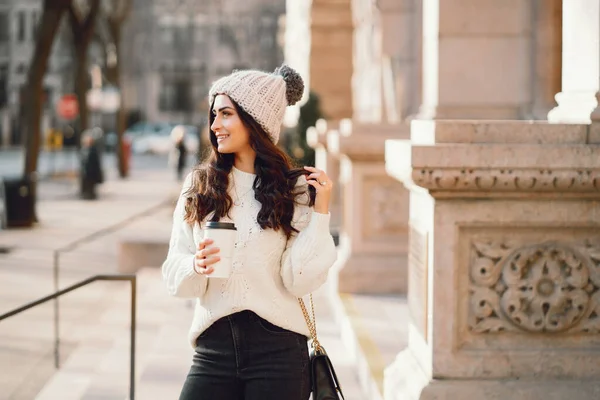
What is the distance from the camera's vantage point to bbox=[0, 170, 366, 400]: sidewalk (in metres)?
7.88

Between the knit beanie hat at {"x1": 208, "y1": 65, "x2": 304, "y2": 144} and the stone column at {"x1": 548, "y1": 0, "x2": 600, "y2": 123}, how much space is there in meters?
1.65

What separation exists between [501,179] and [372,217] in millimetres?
5824

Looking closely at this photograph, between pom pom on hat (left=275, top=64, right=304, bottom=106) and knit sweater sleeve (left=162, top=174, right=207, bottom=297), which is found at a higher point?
pom pom on hat (left=275, top=64, right=304, bottom=106)

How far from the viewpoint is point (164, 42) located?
85812 mm

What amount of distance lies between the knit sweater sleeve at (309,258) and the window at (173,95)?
82662mm

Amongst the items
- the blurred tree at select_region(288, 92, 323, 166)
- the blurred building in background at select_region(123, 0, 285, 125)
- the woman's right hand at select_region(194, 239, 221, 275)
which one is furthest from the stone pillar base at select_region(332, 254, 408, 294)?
the blurred building in background at select_region(123, 0, 285, 125)

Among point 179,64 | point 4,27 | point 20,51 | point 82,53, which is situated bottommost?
point 82,53

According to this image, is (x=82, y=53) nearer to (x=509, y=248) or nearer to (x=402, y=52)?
(x=402, y=52)

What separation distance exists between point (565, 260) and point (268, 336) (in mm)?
1626

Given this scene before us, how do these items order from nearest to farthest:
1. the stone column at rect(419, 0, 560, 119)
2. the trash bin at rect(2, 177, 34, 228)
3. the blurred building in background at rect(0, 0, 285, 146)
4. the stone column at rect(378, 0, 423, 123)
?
the stone column at rect(419, 0, 560, 119) → the stone column at rect(378, 0, 423, 123) → the trash bin at rect(2, 177, 34, 228) → the blurred building in background at rect(0, 0, 285, 146)

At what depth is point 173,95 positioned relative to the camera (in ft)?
282

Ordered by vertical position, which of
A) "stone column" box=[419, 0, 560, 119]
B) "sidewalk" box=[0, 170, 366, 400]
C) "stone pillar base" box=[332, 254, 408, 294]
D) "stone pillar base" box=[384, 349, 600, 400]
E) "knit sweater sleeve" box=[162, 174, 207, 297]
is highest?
"stone column" box=[419, 0, 560, 119]

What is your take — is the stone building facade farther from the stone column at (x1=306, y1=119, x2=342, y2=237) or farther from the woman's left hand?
the stone column at (x1=306, y1=119, x2=342, y2=237)

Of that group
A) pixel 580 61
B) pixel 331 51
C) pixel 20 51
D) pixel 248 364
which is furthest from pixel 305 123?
pixel 20 51
